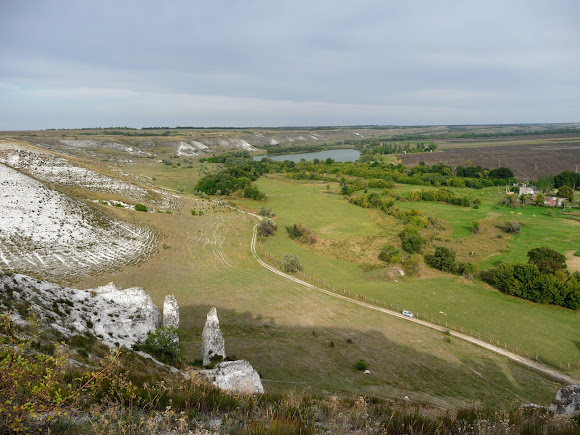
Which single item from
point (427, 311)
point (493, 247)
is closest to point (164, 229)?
point (427, 311)

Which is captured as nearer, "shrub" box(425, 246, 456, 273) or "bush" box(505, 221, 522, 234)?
"shrub" box(425, 246, 456, 273)

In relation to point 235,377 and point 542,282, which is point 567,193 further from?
point 235,377

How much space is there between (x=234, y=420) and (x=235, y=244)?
39.3 meters

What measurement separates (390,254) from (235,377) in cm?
3524

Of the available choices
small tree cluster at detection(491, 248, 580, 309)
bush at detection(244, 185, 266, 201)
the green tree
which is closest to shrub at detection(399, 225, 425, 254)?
small tree cluster at detection(491, 248, 580, 309)

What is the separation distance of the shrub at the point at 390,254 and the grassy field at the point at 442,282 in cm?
158

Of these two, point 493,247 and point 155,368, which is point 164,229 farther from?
point 493,247

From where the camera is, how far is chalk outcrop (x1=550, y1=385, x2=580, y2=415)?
1115 cm

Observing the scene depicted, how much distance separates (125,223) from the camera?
4441 centimetres

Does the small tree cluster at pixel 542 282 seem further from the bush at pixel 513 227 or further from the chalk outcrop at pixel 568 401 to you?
the chalk outcrop at pixel 568 401

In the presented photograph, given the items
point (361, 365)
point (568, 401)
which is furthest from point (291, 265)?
point (568, 401)

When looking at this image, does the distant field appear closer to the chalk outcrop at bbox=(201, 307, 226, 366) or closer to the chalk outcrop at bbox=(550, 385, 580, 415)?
the chalk outcrop at bbox=(550, 385, 580, 415)

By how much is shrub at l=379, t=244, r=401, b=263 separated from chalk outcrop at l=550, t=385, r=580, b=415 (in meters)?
31.6

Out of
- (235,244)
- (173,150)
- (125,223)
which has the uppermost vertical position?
(173,150)
